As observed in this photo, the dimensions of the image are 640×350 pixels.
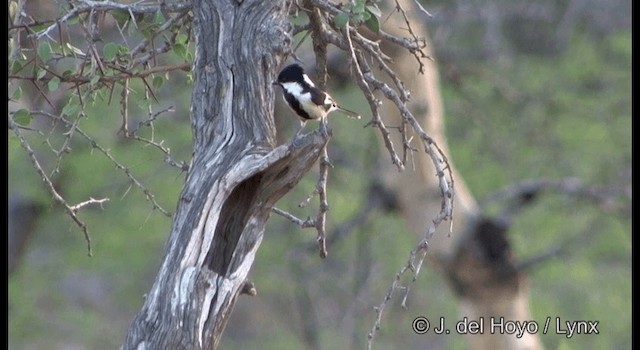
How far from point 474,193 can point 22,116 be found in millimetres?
8346

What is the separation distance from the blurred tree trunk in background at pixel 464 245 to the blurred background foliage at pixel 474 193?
1.37 m

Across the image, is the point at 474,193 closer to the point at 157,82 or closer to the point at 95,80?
the point at 157,82

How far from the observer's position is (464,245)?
324 inches

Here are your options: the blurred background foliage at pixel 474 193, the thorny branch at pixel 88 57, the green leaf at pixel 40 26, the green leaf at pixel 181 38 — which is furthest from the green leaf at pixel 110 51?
the blurred background foliage at pixel 474 193

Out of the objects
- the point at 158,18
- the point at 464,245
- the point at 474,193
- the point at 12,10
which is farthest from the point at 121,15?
the point at 474,193

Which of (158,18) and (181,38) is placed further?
(181,38)

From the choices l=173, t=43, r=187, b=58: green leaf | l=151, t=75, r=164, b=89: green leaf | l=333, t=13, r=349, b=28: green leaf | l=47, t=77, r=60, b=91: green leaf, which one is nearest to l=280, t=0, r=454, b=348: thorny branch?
l=333, t=13, r=349, b=28: green leaf

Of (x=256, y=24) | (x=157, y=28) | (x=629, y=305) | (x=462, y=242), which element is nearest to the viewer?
(x=256, y=24)

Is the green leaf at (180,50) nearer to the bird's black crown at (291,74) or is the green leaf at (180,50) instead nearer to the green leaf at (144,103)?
the green leaf at (144,103)

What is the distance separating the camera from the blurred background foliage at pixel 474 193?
399 inches

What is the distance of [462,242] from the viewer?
324 inches

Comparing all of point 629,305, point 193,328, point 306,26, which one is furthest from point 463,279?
point 193,328

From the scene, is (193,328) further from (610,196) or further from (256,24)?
(610,196)

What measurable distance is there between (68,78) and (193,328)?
34.7 inches
